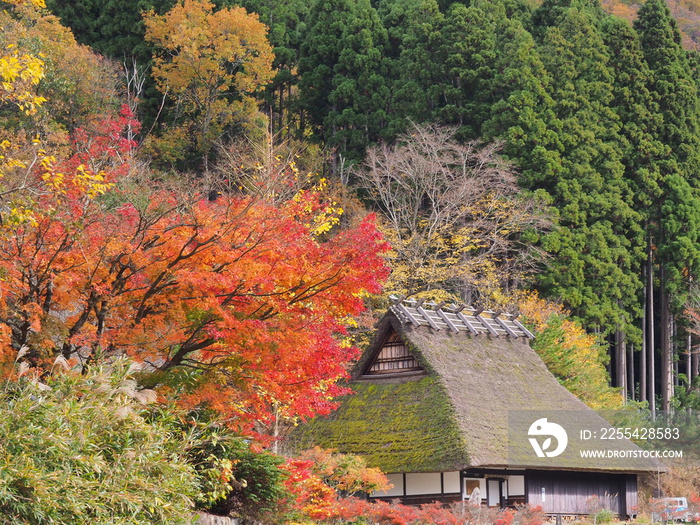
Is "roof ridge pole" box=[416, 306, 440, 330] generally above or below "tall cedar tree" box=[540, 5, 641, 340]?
below

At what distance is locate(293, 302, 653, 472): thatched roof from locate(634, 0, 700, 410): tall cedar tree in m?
14.8

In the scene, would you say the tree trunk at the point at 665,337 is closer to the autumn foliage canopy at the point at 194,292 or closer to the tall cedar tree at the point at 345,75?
the tall cedar tree at the point at 345,75

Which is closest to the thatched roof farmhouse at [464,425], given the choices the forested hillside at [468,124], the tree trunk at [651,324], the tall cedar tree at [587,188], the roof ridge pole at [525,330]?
the roof ridge pole at [525,330]

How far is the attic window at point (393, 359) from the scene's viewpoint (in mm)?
23656

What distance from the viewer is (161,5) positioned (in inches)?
1674

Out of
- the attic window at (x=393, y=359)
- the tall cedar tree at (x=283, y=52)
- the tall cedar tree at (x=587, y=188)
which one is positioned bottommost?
the attic window at (x=393, y=359)

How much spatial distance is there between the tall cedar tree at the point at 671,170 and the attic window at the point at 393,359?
732 inches

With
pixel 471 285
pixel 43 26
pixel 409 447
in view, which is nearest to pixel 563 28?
pixel 471 285

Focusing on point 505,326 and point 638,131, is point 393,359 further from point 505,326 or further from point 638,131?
point 638,131

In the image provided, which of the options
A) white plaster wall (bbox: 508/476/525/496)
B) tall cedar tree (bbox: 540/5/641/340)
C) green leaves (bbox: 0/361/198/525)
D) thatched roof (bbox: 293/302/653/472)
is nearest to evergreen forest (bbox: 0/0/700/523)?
tall cedar tree (bbox: 540/5/641/340)

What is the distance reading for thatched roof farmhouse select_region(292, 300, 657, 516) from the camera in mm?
20891

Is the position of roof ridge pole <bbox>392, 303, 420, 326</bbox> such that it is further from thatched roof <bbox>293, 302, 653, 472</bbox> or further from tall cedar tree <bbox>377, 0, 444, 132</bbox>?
tall cedar tree <bbox>377, 0, 444, 132</bbox>

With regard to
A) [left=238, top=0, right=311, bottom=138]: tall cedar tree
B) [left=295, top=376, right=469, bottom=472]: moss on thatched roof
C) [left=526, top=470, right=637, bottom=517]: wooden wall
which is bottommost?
[left=526, top=470, right=637, bottom=517]: wooden wall

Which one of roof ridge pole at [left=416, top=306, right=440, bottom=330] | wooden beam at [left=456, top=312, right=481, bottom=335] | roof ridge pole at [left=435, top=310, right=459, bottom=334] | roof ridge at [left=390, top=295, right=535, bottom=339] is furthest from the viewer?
wooden beam at [left=456, top=312, right=481, bottom=335]
